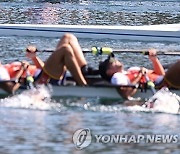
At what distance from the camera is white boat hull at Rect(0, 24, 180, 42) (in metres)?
20.9

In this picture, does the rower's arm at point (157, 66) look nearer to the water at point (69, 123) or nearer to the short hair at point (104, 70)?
the short hair at point (104, 70)

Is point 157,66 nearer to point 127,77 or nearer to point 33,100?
point 127,77

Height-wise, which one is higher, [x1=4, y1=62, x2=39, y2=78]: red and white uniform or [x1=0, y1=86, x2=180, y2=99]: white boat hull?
[x1=4, y1=62, x2=39, y2=78]: red and white uniform

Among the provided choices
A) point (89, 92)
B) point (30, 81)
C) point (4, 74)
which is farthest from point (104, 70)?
point (4, 74)

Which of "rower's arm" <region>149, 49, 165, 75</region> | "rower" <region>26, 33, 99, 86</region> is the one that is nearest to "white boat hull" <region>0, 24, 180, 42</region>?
"rower's arm" <region>149, 49, 165, 75</region>

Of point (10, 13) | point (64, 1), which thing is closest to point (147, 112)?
point (10, 13)

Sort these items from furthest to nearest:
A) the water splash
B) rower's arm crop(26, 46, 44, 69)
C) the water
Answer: rower's arm crop(26, 46, 44, 69), the water splash, the water

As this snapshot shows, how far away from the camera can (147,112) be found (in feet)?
35.0

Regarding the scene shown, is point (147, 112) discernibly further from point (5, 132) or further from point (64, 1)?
point (64, 1)

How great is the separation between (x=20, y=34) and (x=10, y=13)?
11.0 metres

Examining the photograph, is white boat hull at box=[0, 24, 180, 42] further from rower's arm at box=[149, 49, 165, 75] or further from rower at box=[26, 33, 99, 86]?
rower at box=[26, 33, 99, 86]
